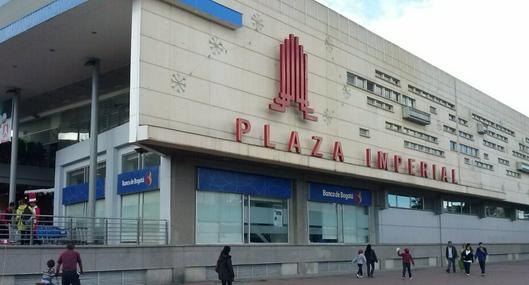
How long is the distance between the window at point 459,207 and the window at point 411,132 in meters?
5.18

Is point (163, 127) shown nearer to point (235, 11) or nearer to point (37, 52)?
point (235, 11)

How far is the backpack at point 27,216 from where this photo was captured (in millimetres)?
17562

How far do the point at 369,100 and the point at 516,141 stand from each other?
27.2 metres

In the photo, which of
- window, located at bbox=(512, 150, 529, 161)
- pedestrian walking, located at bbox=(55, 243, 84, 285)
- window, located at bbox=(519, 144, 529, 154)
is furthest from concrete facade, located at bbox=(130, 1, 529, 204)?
window, located at bbox=(519, 144, 529, 154)

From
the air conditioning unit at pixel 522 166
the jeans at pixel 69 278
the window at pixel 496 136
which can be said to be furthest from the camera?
the air conditioning unit at pixel 522 166

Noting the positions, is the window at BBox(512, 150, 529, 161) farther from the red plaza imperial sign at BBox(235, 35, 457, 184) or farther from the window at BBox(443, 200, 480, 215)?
the red plaza imperial sign at BBox(235, 35, 457, 184)

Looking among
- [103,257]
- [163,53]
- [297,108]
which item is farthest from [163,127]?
[297,108]

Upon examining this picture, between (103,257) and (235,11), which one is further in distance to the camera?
(235,11)

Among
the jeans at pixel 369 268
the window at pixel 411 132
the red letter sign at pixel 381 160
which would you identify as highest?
the window at pixel 411 132

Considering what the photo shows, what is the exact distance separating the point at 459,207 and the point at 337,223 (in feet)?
53.8

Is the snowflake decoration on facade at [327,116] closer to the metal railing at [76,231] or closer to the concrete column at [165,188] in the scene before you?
the concrete column at [165,188]

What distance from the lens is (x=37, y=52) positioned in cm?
2538

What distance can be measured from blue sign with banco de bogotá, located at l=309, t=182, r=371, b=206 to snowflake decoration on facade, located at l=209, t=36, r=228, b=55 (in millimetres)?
8715

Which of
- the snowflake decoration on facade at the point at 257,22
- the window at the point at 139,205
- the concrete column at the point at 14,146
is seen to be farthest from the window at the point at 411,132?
the concrete column at the point at 14,146
